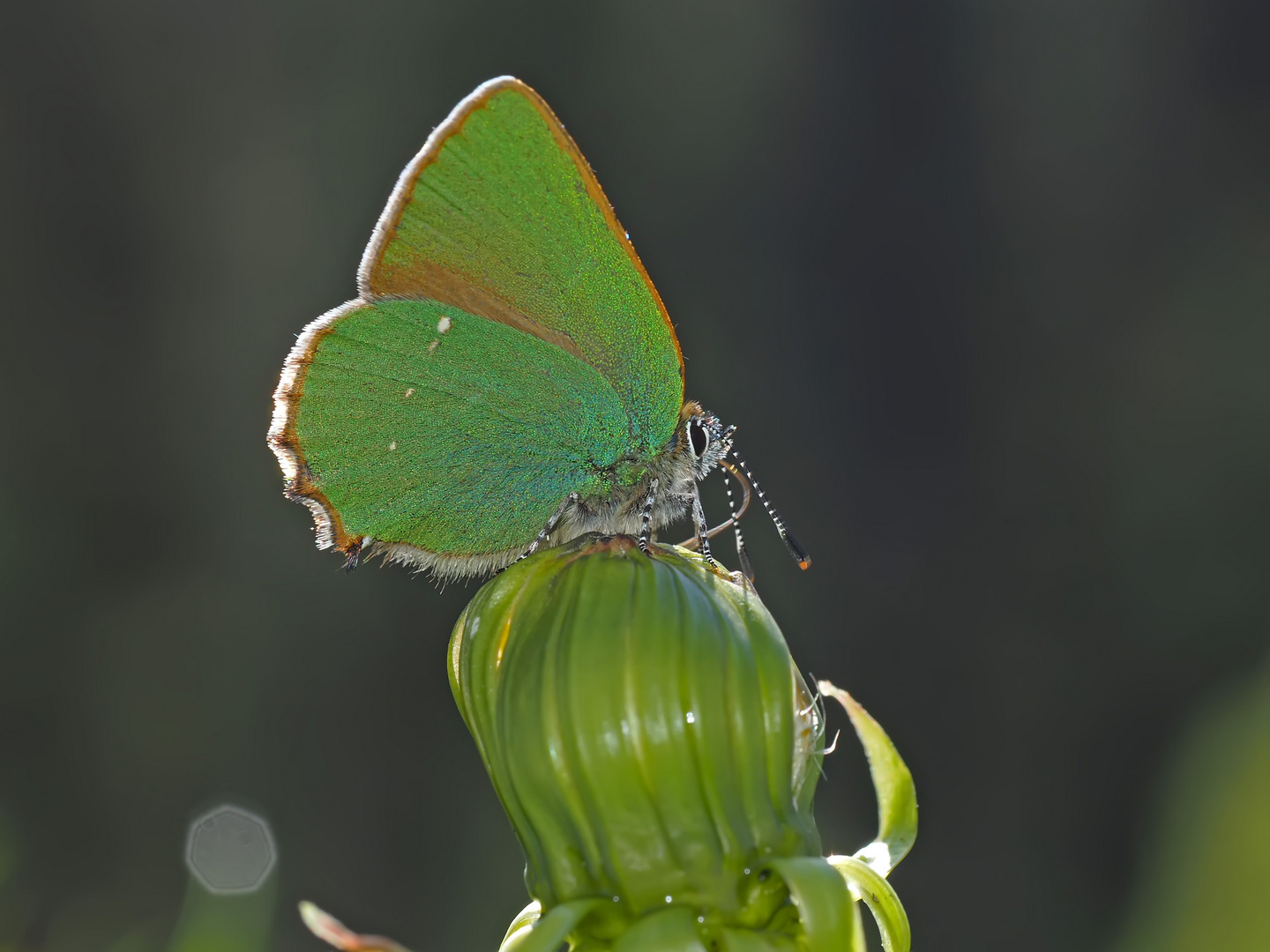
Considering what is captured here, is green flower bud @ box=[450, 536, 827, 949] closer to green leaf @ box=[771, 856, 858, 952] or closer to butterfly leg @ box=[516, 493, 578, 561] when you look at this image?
green leaf @ box=[771, 856, 858, 952]

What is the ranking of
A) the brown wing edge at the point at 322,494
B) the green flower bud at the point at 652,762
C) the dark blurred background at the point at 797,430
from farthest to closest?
the dark blurred background at the point at 797,430 → the brown wing edge at the point at 322,494 → the green flower bud at the point at 652,762

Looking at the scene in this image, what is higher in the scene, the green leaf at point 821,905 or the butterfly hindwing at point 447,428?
the butterfly hindwing at point 447,428

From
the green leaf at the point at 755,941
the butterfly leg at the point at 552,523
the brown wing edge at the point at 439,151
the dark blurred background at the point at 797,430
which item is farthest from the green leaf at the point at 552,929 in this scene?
the dark blurred background at the point at 797,430

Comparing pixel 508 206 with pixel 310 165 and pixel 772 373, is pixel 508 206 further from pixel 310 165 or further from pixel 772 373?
pixel 310 165

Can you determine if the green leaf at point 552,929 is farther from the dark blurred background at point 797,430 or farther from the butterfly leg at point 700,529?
the dark blurred background at point 797,430

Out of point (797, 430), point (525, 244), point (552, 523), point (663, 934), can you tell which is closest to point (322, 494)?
point (552, 523)

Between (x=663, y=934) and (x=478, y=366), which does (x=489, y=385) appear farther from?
(x=663, y=934)

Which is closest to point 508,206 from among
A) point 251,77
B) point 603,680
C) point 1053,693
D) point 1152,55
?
point 603,680
